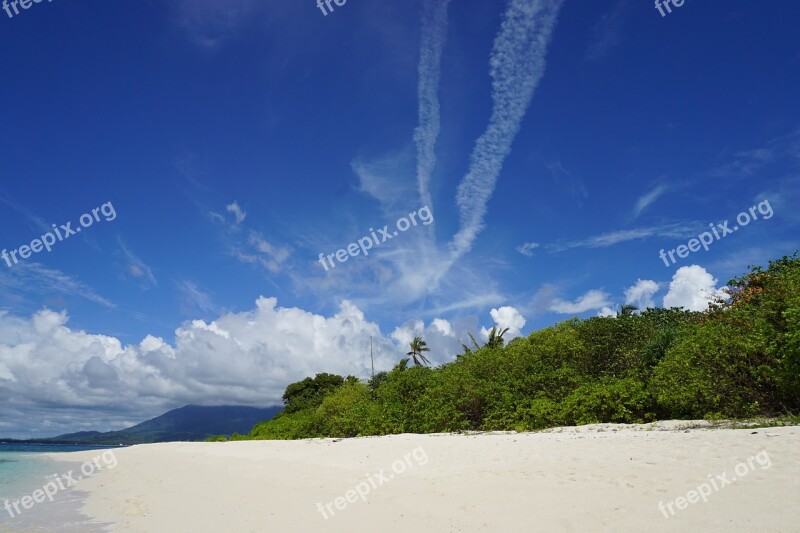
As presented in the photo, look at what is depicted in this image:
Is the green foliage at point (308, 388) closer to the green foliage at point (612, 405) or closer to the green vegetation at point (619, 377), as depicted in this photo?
the green vegetation at point (619, 377)

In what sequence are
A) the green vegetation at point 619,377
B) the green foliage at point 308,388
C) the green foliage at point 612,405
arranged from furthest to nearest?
the green foliage at point 308,388 < the green foliage at point 612,405 < the green vegetation at point 619,377

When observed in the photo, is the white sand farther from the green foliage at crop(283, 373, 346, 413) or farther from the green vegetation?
the green foliage at crop(283, 373, 346, 413)

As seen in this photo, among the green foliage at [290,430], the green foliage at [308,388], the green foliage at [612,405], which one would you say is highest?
the green foliage at [308,388]

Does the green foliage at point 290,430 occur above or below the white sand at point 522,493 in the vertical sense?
above

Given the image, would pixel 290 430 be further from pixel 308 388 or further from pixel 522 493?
pixel 522 493

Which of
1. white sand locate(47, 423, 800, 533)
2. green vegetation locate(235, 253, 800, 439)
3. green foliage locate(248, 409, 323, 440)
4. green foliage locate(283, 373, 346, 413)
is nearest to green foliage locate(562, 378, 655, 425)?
green vegetation locate(235, 253, 800, 439)

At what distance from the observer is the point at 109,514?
31.3 feet

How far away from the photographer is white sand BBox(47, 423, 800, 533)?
5.33m

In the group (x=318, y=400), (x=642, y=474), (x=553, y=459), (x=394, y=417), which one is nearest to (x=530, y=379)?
(x=394, y=417)

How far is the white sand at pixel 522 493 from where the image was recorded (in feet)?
17.5

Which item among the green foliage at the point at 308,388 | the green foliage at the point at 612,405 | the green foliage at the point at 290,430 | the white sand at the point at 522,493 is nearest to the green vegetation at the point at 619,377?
the green foliage at the point at 612,405

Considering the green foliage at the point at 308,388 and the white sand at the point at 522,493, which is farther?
the green foliage at the point at 308,388

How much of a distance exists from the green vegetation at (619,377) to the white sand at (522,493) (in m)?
2.00

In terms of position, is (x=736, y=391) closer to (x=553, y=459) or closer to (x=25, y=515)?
(x=553, y=459)
